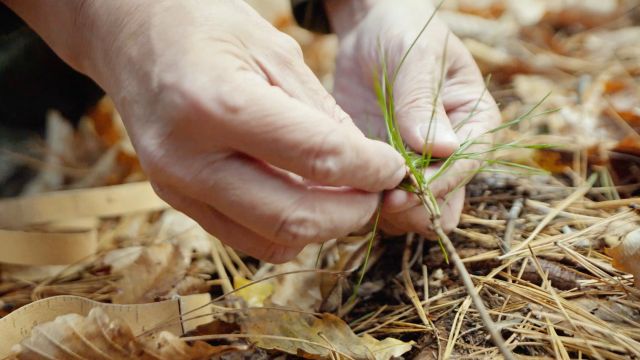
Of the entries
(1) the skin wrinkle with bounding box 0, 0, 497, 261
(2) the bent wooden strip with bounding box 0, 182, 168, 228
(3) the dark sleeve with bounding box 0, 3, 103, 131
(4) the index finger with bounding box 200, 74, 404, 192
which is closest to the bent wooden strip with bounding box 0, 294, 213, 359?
(1) the skin wrinkle with bounding box 0, 0, 497, 261

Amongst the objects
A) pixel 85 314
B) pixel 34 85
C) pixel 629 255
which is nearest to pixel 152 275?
pixel 85 314

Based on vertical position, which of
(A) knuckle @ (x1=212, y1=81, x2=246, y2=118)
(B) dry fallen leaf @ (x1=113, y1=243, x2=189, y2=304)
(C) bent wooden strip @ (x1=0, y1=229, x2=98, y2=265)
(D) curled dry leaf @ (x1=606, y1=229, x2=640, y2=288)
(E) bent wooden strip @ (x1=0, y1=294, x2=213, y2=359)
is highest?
(A) knuckle @ (x1=212, y1=81, x2=246, y2=118)

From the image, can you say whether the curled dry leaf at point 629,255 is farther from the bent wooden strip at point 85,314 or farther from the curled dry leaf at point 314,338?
the bent wooden strip at point 85,314

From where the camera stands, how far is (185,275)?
1.08 metres

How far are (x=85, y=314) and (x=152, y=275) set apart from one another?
169 mm

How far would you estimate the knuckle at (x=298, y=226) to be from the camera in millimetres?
750

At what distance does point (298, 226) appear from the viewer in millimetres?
757

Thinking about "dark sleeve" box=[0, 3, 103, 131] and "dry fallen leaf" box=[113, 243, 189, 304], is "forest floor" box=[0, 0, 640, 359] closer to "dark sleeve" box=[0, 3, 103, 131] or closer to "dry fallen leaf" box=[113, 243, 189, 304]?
"dry fallen leaf" box=[113, 243, 189, 304]

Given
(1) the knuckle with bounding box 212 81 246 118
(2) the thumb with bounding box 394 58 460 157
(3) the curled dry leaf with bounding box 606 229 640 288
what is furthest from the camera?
(2) the thumb with bounding box 394 58 460 157

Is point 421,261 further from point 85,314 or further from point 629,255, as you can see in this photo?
point 85,314

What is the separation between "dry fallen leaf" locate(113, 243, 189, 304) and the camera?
40.6 inches

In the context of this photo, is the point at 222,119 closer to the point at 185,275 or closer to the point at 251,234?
the point at 251,234

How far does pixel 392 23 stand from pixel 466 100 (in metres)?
0.24

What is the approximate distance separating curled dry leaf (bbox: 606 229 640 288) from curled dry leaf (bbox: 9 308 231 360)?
590 millimetres
